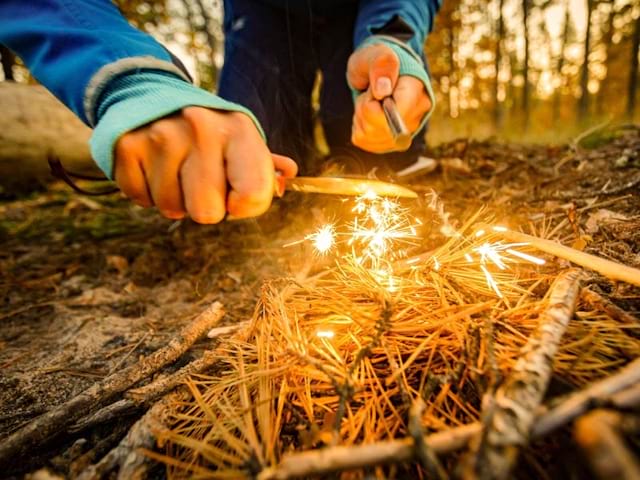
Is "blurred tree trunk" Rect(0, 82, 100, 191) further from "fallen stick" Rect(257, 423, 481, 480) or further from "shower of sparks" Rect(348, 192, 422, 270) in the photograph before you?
"fallen stick" Rect(257, 423, 481, 480)

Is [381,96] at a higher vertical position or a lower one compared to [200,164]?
higher

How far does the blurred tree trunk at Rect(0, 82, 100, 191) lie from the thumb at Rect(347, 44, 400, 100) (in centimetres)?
327

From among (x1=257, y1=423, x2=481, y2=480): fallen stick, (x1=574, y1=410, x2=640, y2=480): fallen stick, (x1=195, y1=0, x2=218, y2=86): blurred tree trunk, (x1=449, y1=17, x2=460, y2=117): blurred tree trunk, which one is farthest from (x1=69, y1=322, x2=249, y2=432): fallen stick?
(x1=449, y1=17, x2=460, y2=117): blurred tree trunk

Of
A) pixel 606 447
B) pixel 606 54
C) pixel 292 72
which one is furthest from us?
pixel 606 54

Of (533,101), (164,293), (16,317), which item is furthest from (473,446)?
(533,101)

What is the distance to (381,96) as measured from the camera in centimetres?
167

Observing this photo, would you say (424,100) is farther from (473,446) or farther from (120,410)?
(120,410)

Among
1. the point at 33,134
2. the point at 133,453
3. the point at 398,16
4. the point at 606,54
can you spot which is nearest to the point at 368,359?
the point at 133,453

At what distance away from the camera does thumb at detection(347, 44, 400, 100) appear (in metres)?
1.67

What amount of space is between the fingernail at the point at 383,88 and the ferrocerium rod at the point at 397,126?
3 cm

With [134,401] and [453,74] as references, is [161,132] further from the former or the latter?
[453,74]

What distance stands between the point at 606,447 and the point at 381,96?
1.61 m

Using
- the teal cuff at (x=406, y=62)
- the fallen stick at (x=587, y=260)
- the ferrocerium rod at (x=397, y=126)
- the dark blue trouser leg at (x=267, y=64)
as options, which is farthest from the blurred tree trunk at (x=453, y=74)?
the fallen stick at (x=587, y=260)

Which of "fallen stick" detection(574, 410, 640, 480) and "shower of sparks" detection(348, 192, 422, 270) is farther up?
"shower of sparks" detection(348, 192, 422, 270)
